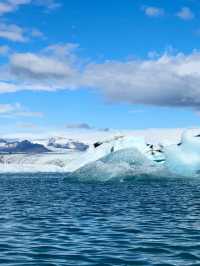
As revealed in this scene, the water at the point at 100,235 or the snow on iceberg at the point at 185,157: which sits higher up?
the snow on iceberg at the point at 185,157

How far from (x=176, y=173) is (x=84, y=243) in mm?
46787

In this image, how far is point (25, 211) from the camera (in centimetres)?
3170

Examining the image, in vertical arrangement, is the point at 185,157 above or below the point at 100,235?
above

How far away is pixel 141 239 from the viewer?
68.5 feet

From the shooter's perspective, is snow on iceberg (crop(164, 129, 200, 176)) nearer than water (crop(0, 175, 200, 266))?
No

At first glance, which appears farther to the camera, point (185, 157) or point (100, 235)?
point (185, 157)

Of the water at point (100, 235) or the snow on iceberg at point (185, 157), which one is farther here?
the snow on iceberg at point (185, 157)

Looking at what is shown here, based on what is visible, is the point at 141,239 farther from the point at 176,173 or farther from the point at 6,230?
the point at 176,173

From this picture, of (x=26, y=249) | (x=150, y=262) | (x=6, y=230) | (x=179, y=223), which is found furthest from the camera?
(x=179, y=223)

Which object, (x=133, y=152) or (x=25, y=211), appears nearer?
(x=25, y=211)

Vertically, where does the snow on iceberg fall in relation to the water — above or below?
above

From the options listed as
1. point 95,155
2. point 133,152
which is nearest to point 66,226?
point 133,152

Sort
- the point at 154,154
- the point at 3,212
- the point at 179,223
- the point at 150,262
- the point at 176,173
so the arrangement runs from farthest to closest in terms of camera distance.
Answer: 1. the point at 154,154
2. the point at 176,173
3. the point at 3,212
4. the point at 179,223
5. the point at 150,262

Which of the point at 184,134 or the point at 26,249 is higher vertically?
the point at 184,134
